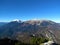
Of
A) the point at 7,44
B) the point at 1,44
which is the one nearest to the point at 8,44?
the point at 7,44

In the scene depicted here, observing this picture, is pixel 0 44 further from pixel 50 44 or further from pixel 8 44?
pixel 50 44

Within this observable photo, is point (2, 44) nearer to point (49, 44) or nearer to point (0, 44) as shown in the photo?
point (0, 44)

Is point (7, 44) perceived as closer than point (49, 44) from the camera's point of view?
No

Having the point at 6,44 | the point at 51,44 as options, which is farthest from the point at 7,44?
the point at 51,44

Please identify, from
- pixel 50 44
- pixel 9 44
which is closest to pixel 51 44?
pixel 50 44

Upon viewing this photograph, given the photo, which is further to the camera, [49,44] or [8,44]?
[8,44]

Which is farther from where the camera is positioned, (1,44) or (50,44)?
(1,44)

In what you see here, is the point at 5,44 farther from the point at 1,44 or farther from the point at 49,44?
the point at 49,44
